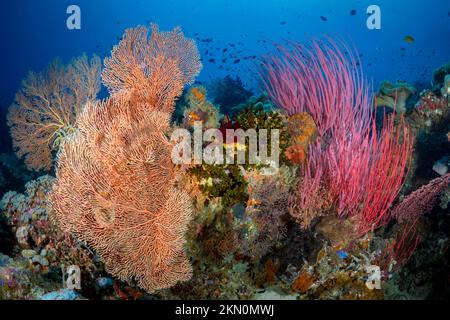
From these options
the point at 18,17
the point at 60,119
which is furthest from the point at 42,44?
the point at 60,119

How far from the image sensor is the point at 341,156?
446 cm

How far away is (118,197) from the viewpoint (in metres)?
3.30

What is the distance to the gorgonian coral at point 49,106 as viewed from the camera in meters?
6.20

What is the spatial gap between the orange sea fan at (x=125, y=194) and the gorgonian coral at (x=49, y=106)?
9.88 feet

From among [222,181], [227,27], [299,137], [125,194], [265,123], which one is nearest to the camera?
[125,194]

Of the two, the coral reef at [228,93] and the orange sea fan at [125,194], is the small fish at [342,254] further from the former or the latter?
the coral reef at [228,93]

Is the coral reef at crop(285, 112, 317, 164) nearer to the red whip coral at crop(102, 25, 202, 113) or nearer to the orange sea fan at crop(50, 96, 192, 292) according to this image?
the red whip coral at crop(102, 25, 202, 113)

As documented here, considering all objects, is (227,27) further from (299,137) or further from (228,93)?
(299,137)

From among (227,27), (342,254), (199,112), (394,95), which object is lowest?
(342,254)

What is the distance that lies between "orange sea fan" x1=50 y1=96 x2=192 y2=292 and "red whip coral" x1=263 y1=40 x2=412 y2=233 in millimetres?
1918

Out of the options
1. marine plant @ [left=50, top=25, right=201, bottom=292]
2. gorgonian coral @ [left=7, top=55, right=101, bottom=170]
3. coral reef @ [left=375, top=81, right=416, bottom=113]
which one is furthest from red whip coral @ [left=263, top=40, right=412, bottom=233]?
gorgonian coral @ [left=7, top=55, right=101, bottom=170]

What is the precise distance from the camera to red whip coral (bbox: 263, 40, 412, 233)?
14.3 ft

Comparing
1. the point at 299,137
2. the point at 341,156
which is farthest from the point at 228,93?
the point at 341,156

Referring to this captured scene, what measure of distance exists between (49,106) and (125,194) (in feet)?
14.0
